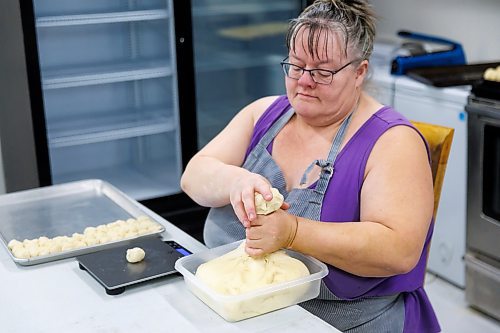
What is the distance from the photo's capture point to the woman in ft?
4.69

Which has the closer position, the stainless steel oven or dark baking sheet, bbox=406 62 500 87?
the stainless steel oven

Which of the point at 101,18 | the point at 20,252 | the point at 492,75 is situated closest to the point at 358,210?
the point at 20,252

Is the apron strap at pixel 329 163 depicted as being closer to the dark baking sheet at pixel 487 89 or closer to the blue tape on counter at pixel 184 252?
the blue tape on counter at pixel 184 252

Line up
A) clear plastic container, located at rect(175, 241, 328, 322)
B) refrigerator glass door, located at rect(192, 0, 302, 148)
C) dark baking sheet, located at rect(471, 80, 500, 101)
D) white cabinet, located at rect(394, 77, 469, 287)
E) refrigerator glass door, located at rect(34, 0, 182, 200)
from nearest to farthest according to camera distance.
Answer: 1. clear plastic container, located at rect(175, 241, 328, 322)
2. dark baking sheet, located at rect(471, 80, 500, 101)
3. white cabinet, located at rect(394, 77, 469, 287)
4. refrigerator glass door, located at rect(34, 0, 182, 200)
5. refrigerator glass door, located at rect(192, 0, 302, 148)

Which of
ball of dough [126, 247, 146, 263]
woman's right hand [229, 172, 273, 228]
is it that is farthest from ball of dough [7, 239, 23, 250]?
woman's right hand [229, 172, 273, 228]

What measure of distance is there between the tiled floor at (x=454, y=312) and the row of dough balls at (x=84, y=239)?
4.89ft

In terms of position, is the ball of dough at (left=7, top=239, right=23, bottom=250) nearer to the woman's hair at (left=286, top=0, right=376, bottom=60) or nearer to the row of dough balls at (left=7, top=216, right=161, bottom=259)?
the row of dough balls at (left=7, top=216, right=161, bottom=259)

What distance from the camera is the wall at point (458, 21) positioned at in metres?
3.23

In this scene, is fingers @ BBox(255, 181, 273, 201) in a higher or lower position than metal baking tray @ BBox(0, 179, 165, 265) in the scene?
higher

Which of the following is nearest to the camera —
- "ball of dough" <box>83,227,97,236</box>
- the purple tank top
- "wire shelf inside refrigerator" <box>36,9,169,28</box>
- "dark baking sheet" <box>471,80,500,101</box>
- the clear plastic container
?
the clear plastic container

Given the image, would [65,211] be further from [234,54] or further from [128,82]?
[234,54]

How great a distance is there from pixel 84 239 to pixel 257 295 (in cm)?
55

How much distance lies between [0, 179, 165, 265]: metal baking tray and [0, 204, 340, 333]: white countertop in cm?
12

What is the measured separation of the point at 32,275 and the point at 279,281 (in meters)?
0.57
